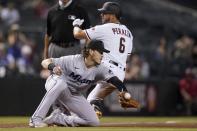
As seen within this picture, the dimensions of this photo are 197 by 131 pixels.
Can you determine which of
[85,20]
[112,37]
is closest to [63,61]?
[112,37]

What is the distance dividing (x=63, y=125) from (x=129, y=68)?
7.79 metres

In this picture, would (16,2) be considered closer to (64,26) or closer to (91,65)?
(64,26)

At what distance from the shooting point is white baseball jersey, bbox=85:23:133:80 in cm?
1082

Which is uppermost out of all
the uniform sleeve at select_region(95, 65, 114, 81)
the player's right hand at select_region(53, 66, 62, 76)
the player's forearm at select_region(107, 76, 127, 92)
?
the player's right hand at select_region(53, 66, 62, 76)

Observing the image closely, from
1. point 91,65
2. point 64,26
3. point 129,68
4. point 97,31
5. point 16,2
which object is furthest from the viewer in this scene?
point 16,2

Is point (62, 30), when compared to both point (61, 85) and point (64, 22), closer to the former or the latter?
point (64, 22)

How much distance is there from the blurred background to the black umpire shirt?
3.71 metres

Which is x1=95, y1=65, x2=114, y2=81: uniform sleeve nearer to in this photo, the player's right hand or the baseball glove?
the baseball glove

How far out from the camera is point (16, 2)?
2059 cm

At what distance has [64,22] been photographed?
12.5 m

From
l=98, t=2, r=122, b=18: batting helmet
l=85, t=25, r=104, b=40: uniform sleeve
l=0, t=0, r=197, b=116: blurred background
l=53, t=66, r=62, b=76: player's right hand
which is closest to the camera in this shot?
l=53, t=66, r=62, b=76: player's right hand

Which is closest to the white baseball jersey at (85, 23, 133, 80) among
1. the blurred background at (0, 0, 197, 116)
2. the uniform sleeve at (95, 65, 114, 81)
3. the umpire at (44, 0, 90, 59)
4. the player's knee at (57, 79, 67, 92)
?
the uniform sleeve at (95, 65, 114, 81)

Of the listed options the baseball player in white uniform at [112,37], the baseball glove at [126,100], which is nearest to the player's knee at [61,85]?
the baseball glove at [126,100]

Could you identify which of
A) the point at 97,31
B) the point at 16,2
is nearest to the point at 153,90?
the point at 16,2
